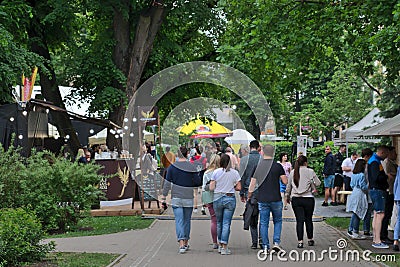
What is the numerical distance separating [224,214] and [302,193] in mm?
1709

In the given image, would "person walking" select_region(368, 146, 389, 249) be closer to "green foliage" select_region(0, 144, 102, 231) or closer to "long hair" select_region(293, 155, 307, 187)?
"long hair" select_region(293, 155, 307, 187)

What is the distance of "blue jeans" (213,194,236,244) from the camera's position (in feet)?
41.5

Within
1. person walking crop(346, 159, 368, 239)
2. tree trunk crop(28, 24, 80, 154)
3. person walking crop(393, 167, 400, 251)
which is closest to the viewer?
person walking crop(393, 167, 400, 251)

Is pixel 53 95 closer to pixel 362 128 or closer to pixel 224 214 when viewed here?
pixel 362 128

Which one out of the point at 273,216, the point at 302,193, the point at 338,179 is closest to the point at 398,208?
the point at 302,193

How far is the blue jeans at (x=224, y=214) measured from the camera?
41.5 feet

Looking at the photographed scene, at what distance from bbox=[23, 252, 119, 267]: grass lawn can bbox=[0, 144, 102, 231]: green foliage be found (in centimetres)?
258

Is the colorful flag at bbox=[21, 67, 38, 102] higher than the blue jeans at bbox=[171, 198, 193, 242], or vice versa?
the colorful flag at bbox=[21, 67, 38, 102]

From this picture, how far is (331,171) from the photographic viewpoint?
2462cm

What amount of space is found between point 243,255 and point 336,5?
223 inches

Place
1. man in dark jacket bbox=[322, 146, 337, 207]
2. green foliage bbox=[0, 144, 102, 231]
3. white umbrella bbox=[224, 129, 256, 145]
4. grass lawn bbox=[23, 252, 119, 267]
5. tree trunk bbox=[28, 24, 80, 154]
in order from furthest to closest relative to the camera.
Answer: white umbrella bbox=[224, 129, 256, 145] < tree trunk bbox=[28, 24, 80, 154] < man in dark jacket bbox=[322, 146, 337, 207] < green foliage bbox=[0, 144, 102, 231] < grass lawn bbox=[23, 252, 119, 267]

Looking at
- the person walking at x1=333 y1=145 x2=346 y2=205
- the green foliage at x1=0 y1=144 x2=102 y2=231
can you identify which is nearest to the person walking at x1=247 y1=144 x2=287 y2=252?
the green foliage at x1=0 y1=144 x2=102 y2=231

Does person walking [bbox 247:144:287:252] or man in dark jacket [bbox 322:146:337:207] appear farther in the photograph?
man in dark jacket [bbox 322:146:337:207]

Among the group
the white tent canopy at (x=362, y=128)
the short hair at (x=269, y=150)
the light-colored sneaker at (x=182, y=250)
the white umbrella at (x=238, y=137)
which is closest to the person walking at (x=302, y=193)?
the short hair at (x=269, y=150)
